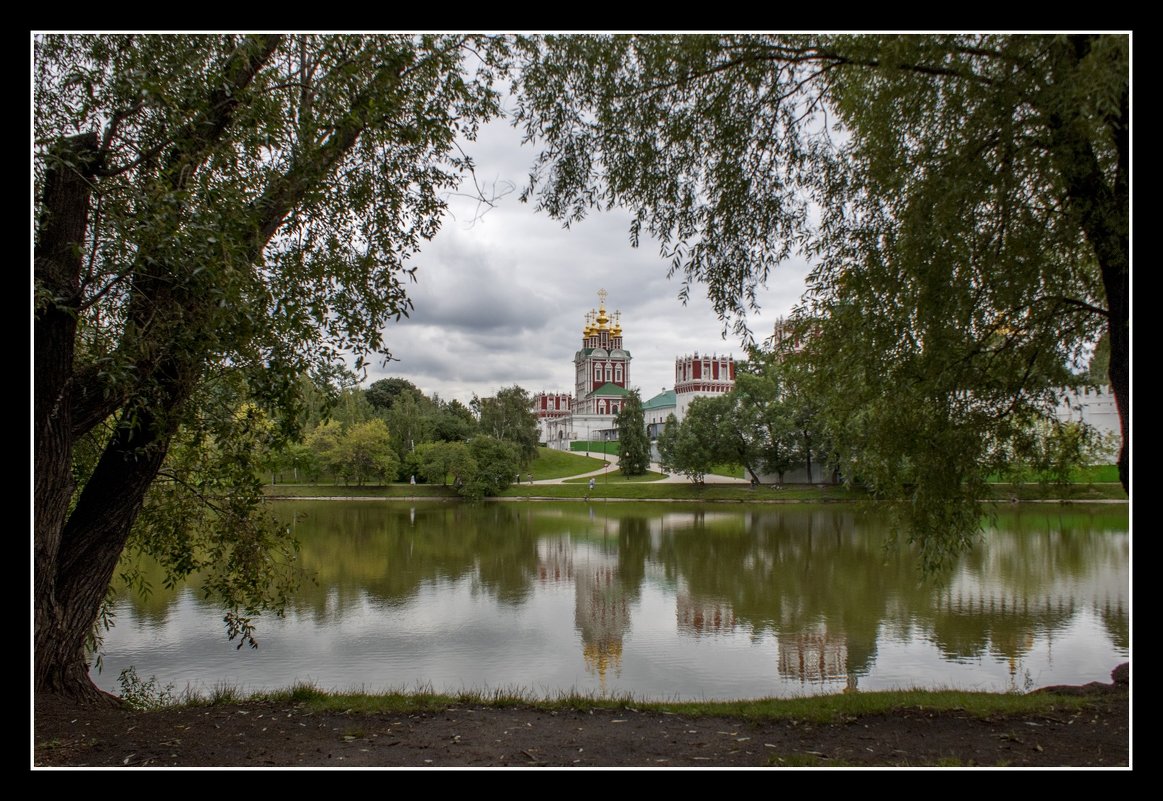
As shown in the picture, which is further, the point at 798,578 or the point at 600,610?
the point at 798,578

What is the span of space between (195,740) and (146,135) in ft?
11.5

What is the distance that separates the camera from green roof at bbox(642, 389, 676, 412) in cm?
6500

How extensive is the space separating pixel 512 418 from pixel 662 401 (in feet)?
71.5

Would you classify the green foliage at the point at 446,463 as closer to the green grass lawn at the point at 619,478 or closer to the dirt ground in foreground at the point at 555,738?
the green grass lawn at the point at 619,478

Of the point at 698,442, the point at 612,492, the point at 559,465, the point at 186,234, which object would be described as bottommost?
the point at 612,492

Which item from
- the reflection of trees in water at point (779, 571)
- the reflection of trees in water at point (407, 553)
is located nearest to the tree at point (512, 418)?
the reflection of trees in water at point (407, 553)

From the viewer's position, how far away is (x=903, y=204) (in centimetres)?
471

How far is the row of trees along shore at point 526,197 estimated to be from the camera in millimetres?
3898

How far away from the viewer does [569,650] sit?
8.98 metres

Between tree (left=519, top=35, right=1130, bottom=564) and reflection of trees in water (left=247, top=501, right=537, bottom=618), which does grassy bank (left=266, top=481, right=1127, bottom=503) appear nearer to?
reflection of trees in water (left=247, top=501, right=537, bottom=618)

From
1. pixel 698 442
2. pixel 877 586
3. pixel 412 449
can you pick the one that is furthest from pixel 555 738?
pixel 412 449

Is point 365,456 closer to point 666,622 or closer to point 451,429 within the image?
point 451,429

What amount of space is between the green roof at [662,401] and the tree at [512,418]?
17.5 meters

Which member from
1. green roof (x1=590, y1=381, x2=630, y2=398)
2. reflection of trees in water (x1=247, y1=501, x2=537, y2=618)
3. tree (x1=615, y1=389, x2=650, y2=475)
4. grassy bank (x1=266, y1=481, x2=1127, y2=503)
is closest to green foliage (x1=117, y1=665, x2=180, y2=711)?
reflection of trees in water (x1=247, y1=501, x2=537, y2=618)
